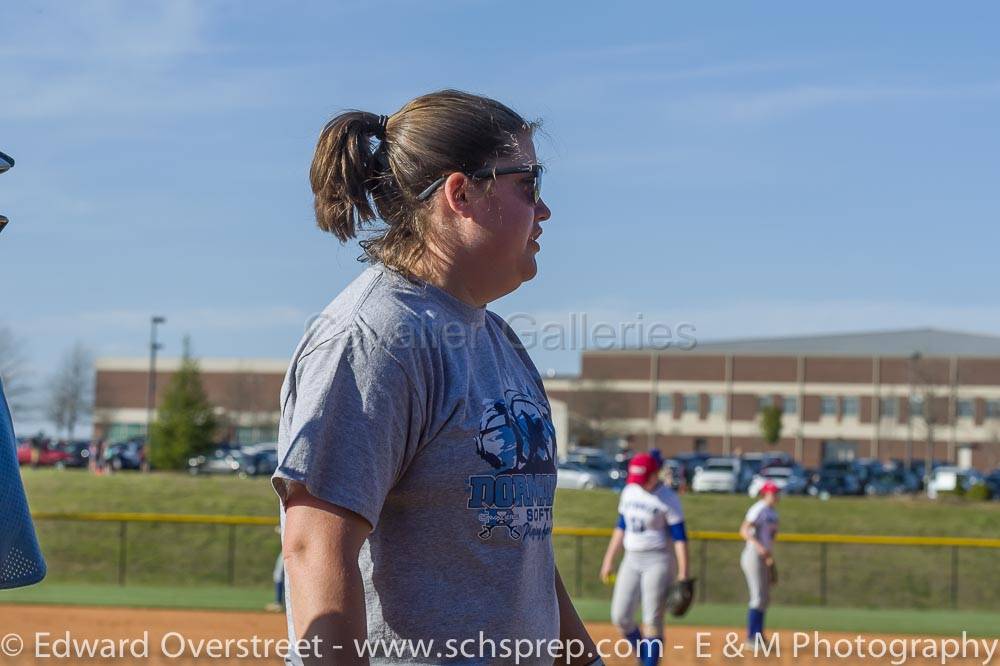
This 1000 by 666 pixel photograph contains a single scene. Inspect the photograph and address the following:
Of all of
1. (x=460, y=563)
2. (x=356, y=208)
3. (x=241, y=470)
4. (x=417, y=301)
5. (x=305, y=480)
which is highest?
(x=356, y=208)

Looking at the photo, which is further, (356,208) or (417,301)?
(356,208)

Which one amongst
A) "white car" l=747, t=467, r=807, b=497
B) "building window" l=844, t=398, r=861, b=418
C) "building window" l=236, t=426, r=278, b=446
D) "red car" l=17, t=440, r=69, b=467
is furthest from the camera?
"building window" l=236, t=426, r=278, b=446

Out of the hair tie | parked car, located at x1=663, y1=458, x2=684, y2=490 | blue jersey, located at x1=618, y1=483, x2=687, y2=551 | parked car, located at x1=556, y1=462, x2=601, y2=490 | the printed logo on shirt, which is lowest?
parked car, located at x1=556, y1=462, x2=601, y2=490

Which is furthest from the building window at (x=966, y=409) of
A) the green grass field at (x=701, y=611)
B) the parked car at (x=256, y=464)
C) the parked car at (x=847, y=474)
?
the green grass field at (x=701, y=611)

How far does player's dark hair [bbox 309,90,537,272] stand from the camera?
2.72 meters

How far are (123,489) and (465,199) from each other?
3967cm

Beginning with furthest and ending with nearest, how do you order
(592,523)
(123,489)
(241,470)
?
(241,470), (123,489), (592,523)

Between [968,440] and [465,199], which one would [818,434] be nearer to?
[968,440]

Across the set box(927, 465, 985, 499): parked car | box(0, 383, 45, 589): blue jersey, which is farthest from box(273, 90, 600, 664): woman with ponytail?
box(927, 465, 985, 499): parked car

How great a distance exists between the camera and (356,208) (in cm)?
282

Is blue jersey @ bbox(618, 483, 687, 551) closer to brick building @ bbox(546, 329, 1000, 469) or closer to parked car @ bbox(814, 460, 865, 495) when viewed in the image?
parked car @ bbox(814, 460, 865, 495)

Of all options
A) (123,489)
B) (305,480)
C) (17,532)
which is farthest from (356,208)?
(123,489)

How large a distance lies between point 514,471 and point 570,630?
64 cm

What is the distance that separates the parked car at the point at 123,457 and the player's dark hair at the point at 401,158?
182 feet
